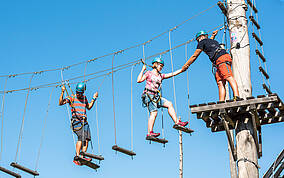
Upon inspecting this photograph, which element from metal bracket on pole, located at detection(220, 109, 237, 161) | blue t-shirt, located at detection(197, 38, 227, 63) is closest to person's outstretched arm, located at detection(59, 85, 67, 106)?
blue t-shirt, located at detection(197, 38, 227, 63)

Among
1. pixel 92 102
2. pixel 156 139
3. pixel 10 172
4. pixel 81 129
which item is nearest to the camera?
pixel 156 139

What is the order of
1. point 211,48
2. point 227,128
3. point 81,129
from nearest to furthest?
1. point 227,128
2. point 211,48
3. point 81,129

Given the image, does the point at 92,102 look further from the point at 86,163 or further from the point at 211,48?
the point at 211,48

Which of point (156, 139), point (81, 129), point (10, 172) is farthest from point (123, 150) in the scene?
point (10, 172)

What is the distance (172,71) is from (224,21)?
1.58 metres

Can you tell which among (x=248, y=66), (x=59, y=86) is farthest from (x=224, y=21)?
(x=59, y=86)

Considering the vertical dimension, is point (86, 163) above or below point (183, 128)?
below

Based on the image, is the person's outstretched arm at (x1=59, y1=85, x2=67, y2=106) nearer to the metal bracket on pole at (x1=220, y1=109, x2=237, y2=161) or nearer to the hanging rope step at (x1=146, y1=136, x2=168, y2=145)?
the hanging rope step at (x1=146, y1=136, x2=168, y2=145)

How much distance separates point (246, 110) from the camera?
7594 mm

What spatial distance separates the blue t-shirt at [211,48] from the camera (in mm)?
8609

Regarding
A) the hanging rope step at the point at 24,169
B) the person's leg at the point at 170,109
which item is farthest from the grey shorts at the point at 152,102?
the hanging rope step at the point at 24,169

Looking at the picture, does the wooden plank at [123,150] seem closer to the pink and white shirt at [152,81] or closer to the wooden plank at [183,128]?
the wooden plank at [183,128]

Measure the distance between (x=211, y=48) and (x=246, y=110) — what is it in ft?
5.35

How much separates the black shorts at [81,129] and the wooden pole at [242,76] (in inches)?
152
